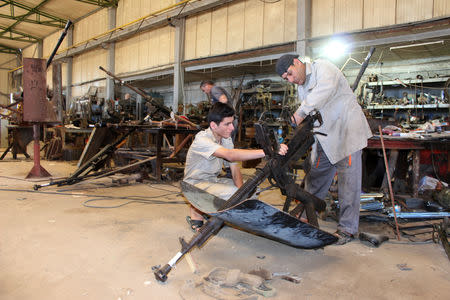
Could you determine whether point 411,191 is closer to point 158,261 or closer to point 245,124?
point 158,261

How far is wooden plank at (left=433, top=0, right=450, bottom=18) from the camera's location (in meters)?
5.27

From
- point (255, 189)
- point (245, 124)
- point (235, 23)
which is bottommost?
point (255, 189)

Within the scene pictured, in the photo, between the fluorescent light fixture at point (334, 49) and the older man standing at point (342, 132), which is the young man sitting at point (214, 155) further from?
the fluorescent light fixture at point (334, 49)

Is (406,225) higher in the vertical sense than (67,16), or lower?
lower

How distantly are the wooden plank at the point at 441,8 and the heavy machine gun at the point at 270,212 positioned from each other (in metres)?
4.94

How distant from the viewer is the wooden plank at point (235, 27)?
26.8 ft

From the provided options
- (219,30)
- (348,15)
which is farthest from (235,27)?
(348,15)

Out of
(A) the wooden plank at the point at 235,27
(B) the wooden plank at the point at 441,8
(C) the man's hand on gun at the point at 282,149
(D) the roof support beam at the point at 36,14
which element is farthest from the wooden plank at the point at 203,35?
(D) the roof support beam at the point at 36,14

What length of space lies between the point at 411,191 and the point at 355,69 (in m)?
5.98

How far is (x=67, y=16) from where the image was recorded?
50.0ft

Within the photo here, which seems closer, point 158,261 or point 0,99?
point 158,261

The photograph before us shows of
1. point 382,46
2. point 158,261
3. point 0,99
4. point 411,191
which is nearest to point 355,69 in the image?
point 382,46

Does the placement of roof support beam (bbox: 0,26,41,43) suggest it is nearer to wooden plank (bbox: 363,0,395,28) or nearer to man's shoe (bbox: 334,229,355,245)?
wooden plank (bbox: 363,0,395,28)

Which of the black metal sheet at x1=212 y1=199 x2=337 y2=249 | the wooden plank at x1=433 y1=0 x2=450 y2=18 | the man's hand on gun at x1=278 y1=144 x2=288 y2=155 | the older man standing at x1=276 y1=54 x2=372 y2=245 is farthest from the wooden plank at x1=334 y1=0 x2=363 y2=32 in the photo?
the black metal sheet at x1=212 y1=199 x2=337 y2=249
